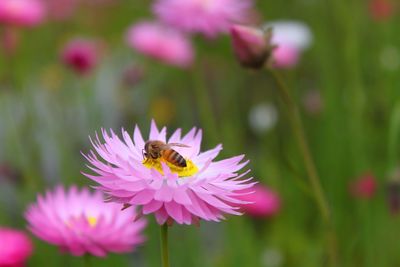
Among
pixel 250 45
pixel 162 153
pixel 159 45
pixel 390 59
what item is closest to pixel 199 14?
pixel 159 45

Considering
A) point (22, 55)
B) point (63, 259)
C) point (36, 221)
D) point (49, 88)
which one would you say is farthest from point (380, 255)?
point (22, 55)

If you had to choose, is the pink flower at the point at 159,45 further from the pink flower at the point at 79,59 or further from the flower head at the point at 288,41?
the pink flower at the point at 79,59

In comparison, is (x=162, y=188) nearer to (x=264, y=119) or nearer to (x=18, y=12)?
(x=18, y=12)

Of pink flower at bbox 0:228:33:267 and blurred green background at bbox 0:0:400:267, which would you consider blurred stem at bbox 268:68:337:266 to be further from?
pink flower at bbox 0:228:33:267

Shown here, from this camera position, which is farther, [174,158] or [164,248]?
[174,158]

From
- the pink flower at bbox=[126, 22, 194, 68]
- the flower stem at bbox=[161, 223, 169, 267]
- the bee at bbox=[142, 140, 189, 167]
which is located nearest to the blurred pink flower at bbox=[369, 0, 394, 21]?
the pink flower at bbox=[126, 22, 194, 68]

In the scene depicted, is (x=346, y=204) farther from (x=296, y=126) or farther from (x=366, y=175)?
(x=296, y=126)
